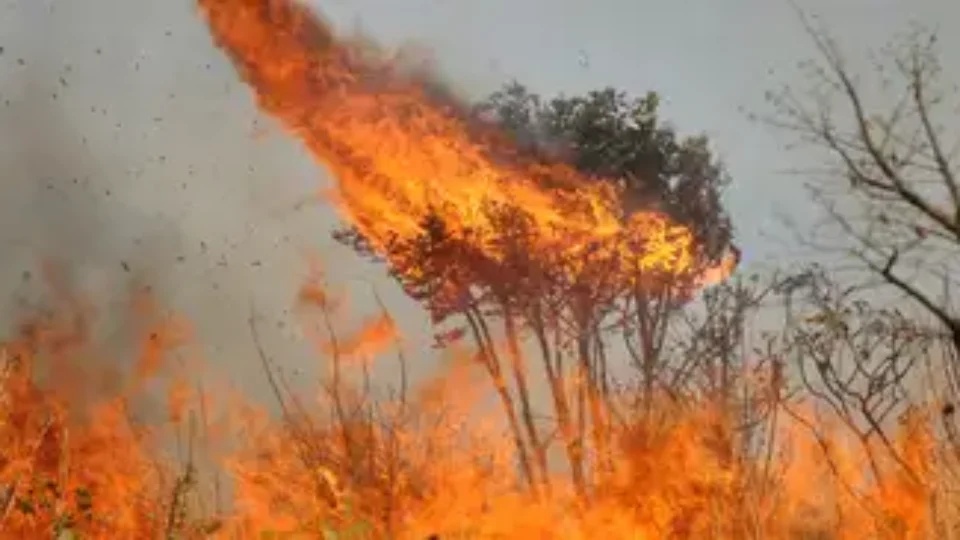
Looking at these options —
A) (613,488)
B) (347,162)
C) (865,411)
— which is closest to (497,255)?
(347,162)

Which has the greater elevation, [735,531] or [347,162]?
[347,162]

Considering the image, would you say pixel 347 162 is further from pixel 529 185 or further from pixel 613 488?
pixel 613 488

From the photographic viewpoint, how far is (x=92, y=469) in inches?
1136

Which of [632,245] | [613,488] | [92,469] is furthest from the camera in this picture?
[92,469]

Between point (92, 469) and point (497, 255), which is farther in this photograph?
point (92, 469)

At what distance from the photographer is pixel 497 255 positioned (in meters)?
24.7

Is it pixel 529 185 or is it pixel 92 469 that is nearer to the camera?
pixel 529 185

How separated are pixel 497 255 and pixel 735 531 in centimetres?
768

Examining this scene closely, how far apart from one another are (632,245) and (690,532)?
6.15 metres

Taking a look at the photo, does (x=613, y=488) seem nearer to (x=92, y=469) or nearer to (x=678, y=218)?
(x=678, y=218)

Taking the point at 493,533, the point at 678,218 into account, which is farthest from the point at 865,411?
the point at 493,533

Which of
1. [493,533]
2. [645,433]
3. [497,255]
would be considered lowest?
[493,533]

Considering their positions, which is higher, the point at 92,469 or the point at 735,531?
the point at 92,469

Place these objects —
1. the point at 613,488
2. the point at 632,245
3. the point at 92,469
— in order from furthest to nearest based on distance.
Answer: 1. the point at 92,469
2. the point at 632,245
3. the point at 613,488
